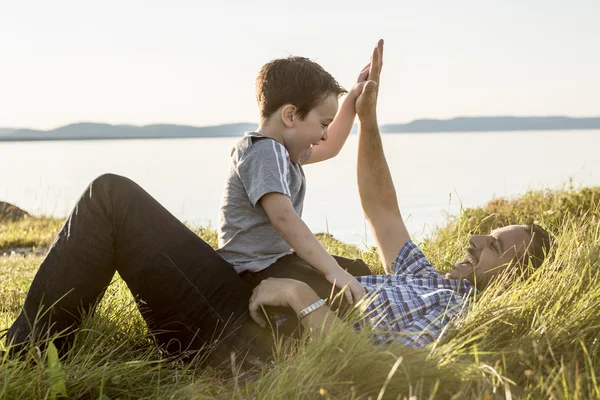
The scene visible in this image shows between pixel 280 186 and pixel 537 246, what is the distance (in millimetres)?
1495

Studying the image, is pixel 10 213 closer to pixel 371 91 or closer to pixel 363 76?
pixel 363 76

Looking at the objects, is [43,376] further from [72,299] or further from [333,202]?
[333,202]

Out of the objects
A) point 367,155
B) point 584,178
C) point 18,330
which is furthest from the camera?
point 584,178

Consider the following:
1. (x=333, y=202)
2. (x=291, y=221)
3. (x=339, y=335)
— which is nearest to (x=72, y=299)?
(x=291, y=221)

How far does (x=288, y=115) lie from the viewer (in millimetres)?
3734

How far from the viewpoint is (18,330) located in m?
3.25

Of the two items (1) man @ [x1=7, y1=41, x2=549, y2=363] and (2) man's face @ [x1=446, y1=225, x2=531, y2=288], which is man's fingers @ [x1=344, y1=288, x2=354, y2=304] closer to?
(1) man @ [x1=7, y1=41, x2=549, y2=363]

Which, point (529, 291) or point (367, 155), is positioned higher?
point (367, 155)

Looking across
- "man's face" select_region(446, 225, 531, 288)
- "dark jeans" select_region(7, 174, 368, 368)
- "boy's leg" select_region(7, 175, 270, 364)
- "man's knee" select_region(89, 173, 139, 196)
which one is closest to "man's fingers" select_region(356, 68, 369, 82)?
"man's face" select_region(446, 225, 531, 288)

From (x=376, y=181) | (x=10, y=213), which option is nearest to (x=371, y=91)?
(x=376, y=181)

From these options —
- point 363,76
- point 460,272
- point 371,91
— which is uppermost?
point 363,76

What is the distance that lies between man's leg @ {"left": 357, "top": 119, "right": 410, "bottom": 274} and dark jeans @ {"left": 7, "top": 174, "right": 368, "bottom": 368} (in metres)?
0.88

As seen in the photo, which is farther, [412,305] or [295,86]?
[295,86]

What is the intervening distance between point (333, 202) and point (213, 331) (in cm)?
1237
